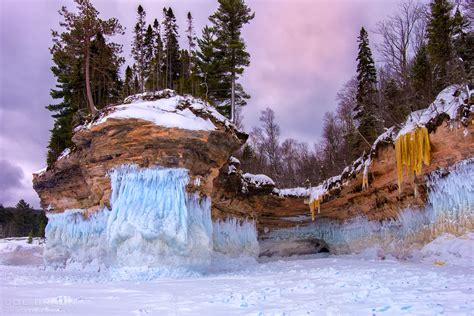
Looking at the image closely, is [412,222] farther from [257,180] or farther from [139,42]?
[139,42]

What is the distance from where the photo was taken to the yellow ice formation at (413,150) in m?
14.0

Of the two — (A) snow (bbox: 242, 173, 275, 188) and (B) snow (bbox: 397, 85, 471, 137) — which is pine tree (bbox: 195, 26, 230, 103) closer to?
(A) snow (bbox: 242, 173, 275, 188)

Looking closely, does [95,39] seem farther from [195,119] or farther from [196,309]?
[196,309]

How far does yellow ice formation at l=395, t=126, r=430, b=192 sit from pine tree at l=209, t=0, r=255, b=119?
45.3ft

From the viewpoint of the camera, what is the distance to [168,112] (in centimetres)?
1457

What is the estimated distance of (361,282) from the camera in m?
8.48

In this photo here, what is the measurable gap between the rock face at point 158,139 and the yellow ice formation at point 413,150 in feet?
21.2

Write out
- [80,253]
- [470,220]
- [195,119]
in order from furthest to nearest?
[80,253] → [195,119] → [470,220]

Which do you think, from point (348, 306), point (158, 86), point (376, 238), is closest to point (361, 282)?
point (348, 306)

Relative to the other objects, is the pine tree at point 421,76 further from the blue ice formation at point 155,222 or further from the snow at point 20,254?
the snow at point 20,254

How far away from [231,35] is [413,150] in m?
16.8

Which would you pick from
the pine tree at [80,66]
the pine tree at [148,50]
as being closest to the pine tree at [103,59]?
the pine tree at [80,66]

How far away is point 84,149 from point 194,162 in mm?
4882

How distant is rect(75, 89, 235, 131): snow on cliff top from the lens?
1403 centimetres
